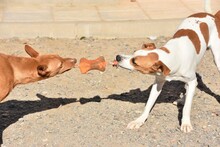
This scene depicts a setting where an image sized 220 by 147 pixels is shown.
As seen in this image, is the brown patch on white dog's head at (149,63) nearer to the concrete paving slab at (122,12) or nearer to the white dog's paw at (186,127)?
the white dog's paw at (186,127)

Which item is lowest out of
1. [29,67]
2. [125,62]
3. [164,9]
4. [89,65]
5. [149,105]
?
[164,9]

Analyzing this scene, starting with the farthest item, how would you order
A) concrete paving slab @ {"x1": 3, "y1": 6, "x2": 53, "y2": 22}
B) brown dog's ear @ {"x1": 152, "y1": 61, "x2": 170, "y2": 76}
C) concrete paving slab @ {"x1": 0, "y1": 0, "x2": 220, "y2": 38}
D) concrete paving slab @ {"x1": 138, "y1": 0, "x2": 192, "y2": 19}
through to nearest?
1. concrete paving slab @ {"x1": 138, "y1": 0, "x2": 192, "y2": 19}
2. concrete paving slab @ {"x1": 3, "y1": 6, "x2": 53, "y2": 22}
3. concrete paving slab @ {"x1": 0, "y1": 0, "x2": 220, "y2": 38}
4. brown dog's ear @ {"x1": 152, "y1": 61, "x2": 170, "y2": 76}

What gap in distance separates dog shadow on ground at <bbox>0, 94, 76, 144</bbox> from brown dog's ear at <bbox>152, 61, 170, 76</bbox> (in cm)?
196

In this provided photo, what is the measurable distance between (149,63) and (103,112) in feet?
4.98

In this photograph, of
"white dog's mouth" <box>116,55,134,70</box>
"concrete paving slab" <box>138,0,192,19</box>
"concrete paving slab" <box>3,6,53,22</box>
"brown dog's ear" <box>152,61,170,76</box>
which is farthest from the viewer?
"concrete paving slab" <box>138,0,192,19</box>

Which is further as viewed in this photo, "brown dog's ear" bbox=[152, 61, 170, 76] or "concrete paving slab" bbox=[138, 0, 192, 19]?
"concrete paving slab" bbox=[138, 0, 192, 19]

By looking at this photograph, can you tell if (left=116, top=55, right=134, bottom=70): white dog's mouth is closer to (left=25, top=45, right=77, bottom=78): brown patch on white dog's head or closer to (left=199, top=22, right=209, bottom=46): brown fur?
(left=25, top=45, right=77, bottom=78): brown patch on white dog's head

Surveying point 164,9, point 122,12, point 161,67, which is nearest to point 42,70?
point 161,67

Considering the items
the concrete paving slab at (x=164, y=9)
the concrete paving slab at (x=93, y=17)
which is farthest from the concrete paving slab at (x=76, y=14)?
the concrete paving slab at (x=164, y=9)

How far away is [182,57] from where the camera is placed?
596 cm

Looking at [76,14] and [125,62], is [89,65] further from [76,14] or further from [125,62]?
[76,14]

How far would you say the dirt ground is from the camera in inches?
244

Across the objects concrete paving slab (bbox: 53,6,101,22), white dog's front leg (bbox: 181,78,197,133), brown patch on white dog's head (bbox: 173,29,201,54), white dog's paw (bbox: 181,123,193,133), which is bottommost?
concrete paving slab (bbox: 53,6,101,22)

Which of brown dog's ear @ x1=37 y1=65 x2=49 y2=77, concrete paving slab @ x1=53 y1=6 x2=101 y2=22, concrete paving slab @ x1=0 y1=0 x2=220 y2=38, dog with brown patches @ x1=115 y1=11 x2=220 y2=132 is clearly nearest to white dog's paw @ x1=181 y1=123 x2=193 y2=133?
dog with brown patches @ x1=115 y1=11 x2=220 y2=132
